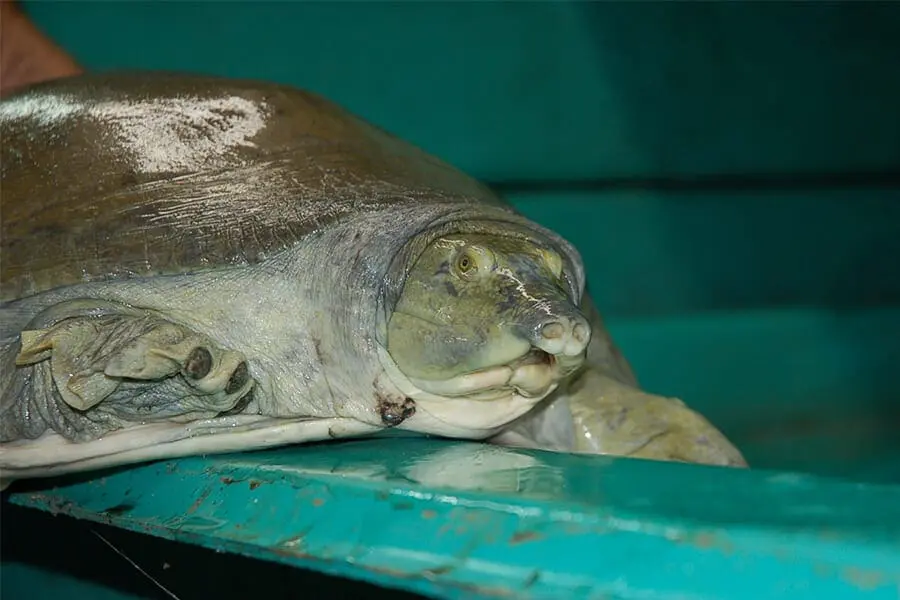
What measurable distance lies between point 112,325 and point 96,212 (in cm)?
19

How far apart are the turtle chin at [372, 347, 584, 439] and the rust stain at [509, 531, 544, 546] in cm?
34

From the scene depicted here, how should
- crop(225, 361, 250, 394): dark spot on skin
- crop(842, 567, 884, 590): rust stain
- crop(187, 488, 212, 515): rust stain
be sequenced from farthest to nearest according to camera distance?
crop(225, 361, 250, 394): dark spot on skin, crop(187, 488, 212, 515): rust stain, crop(842, 567, 884, 590): rust stain

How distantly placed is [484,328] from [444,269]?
3.6 inches

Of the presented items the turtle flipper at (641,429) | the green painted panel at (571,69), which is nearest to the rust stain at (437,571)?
the turtle flipper at (641,429)

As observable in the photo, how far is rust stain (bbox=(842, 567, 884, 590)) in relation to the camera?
0.50 meters

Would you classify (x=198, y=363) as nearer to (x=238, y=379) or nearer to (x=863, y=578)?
(x=238, y=379)

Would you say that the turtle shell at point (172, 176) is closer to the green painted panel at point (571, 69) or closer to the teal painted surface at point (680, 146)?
the teal painted surface at point (680, 146)

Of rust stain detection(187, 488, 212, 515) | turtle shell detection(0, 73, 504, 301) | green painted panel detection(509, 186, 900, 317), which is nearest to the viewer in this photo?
rust stain detection(187, 488, 212, 515)

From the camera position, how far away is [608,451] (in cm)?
125

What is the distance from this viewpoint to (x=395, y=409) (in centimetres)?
100

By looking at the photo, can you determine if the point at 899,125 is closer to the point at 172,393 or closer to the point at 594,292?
the point at 594,292

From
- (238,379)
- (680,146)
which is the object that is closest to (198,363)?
(238,379)

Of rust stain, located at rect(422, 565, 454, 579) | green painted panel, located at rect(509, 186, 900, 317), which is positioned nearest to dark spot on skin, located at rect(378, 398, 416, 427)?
rust stain, located at rect(422, 565, 454, 579)

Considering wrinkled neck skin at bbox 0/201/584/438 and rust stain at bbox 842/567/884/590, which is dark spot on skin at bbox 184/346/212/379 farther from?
rust stain at bbox 842/567/884/590
